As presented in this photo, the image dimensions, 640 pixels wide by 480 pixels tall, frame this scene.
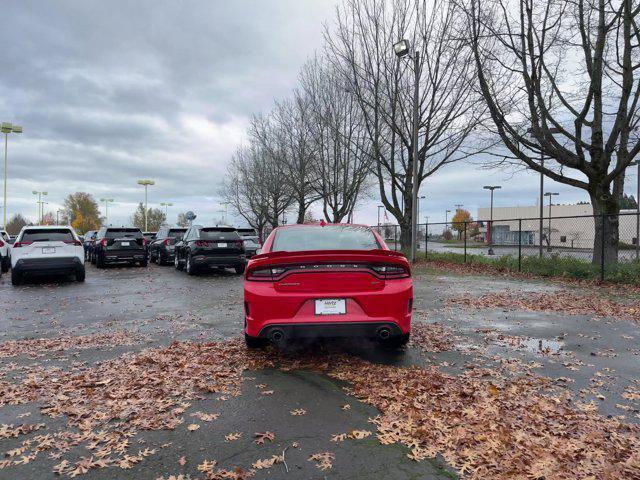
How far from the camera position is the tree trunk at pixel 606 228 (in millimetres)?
13398

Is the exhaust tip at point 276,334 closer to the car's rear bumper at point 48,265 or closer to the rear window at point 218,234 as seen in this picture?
the car's rear bumper at point 48,265

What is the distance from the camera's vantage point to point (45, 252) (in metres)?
13.1

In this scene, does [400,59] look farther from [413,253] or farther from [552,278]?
[552,278]

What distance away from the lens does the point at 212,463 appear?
2.97 metres

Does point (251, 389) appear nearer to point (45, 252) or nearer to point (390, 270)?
point (390, 270)

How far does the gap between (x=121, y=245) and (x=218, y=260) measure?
230 inches

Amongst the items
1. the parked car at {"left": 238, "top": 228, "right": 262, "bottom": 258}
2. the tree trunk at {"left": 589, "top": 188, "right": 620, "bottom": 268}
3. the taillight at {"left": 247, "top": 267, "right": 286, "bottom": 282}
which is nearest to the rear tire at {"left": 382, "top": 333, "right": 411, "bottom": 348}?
the taillight at {"left": 247, "top": 267, "right": 286, "bottom": 282}

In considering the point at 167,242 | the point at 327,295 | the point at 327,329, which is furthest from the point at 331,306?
the point at 167,242

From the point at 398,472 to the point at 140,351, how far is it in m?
3.93

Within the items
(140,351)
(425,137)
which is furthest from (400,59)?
(140,351)

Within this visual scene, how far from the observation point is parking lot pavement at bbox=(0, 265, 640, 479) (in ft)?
9.88

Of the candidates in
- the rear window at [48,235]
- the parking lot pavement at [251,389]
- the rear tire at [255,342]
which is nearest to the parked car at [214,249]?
the rear window at [48,235]

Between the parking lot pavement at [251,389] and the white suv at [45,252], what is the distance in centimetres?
546

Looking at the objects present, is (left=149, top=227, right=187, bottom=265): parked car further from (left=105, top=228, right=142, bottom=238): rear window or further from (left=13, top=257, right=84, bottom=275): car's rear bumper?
(left=13, top=257, right=84, bottom=275): car's rear bumper
